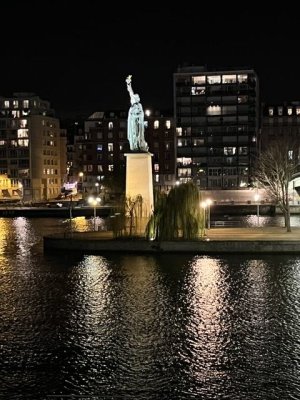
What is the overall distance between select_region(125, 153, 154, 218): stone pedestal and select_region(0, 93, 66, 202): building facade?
11065cm

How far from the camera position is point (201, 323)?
22.8 metres

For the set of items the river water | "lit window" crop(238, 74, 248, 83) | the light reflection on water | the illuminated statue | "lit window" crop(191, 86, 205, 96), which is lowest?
the river water

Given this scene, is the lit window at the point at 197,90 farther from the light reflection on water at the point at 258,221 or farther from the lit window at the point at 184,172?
the light reflection on water at the point at 258,221

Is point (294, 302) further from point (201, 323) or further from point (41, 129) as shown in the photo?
point (41, 129)

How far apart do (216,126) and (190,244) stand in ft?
420

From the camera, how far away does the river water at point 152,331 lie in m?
16.3

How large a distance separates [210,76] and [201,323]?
15188 cm

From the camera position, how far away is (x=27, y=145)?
160m

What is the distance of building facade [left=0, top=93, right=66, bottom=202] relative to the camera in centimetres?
16012

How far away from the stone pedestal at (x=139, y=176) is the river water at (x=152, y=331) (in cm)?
1256

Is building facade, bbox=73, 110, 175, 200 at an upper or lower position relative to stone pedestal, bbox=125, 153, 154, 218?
upper

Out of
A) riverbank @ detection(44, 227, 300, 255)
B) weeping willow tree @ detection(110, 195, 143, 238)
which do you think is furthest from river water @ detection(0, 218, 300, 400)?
weeping willow tree @ detection(110, 195, 143, 238)

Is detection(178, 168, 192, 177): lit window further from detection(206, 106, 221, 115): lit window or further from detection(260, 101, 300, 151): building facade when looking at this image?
detection(260, 101, 300, 151): building facade

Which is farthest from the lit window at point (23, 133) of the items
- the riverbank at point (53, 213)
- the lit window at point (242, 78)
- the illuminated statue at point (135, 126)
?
the illuminated statue at point (135, 126)
